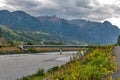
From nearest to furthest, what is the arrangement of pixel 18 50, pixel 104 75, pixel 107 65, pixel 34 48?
pixel 104 75
pixel 107 65
pixel 18 50
pixel 34 48

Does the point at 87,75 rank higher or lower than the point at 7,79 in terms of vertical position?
higher

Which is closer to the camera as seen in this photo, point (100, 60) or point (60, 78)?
point (60, 78)

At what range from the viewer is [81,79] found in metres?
12.5

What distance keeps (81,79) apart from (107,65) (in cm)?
505

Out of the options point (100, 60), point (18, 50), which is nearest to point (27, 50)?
point (18, 50)

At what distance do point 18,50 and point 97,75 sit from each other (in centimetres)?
9780

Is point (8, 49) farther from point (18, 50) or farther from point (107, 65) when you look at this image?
point (107, 65)

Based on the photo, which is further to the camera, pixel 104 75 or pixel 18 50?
pixel 18 50

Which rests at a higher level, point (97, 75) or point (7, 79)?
point (97, 75)

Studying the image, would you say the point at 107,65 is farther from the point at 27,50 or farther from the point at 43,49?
the point at 43,49

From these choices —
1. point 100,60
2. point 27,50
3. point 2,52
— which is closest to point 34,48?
point 27,50

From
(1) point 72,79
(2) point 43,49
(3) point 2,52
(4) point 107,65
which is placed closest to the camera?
(1) point 72,79

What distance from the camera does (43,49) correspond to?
13162 centimetres

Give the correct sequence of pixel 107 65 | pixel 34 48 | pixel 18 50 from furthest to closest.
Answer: pixel 34 48, pixel 18 50, pixel 107 65
